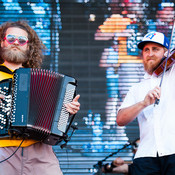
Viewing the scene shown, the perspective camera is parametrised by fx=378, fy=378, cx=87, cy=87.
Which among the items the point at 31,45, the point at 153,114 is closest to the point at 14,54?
the point at 31,45

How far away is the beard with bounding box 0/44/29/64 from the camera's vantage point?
9.95 feet

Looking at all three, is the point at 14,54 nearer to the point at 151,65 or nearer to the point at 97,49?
the point at 151,65

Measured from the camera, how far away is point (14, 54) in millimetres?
3041

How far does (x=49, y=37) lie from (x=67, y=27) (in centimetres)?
29

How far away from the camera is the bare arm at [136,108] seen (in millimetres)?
2707

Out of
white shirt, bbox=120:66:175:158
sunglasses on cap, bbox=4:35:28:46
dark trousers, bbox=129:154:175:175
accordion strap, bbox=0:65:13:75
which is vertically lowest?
dark trousers, bbox=129:154:175:175

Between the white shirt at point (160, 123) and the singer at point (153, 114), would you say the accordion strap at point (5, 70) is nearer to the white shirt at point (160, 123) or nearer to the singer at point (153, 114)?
the singer at point (153, 114)

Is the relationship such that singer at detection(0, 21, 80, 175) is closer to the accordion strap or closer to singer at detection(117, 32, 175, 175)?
the accordion strap

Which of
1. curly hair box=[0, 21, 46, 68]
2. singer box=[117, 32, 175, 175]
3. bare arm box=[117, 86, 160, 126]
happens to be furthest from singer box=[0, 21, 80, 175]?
singer box=[117, 32, 175, 175]

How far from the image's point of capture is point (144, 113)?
2.96 metres

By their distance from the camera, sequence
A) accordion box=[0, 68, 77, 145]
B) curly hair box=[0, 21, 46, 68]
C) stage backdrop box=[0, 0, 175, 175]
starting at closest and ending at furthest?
accordion box=[0, 68, 77, 145] → curly hair box=[0, 21, 46, 68] → stage backdrop box=[0, 0, 175, 175]

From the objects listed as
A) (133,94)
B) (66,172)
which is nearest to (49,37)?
(66,172)

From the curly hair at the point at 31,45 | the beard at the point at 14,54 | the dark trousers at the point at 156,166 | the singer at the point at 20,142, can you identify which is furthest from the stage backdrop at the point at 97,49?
the dark trousers at the point at 156,166

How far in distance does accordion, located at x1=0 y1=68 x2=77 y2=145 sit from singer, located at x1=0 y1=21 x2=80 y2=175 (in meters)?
0.08
